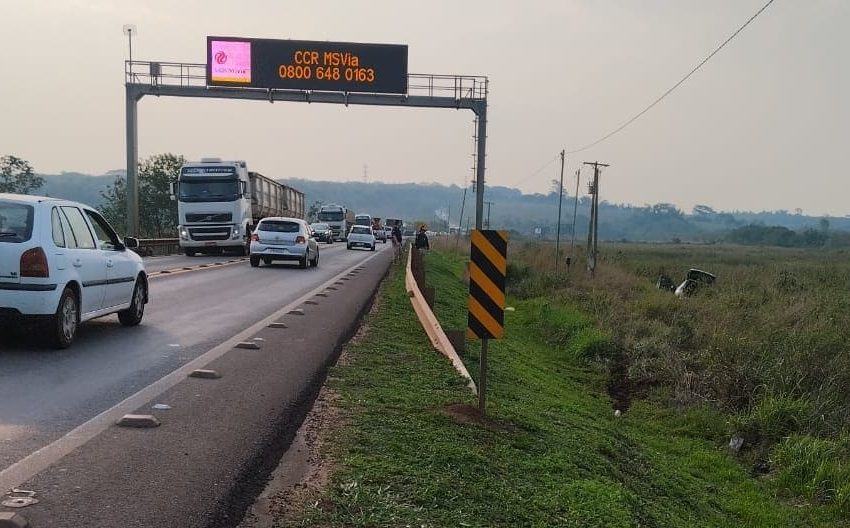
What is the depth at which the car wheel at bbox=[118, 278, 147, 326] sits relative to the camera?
425 inches

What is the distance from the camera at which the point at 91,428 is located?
558 cm

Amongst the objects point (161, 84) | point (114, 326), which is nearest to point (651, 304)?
point (114, 326)

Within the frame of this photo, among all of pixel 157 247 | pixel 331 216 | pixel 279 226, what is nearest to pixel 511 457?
pixel 279 226

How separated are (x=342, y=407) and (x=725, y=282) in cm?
2316

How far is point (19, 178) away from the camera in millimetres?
43156

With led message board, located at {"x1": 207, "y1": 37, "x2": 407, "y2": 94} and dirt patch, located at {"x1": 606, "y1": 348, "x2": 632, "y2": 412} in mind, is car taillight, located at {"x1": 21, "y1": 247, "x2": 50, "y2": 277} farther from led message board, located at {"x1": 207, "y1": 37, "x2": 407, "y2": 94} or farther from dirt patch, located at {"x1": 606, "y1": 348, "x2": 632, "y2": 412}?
led message board, located at {"x1": 207, "y1": 37, "x2": 407, "y2": 94}

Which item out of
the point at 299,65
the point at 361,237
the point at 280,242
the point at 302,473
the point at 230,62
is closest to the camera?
the point at 302,473

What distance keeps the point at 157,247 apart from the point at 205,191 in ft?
18.3

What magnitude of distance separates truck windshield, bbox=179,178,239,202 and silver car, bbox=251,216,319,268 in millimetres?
5716

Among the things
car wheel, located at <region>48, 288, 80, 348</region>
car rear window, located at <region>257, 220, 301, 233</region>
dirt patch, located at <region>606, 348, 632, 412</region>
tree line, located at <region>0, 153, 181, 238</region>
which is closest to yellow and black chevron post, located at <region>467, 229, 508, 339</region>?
car wheel, located at <region>48, 288, 80, 348</region>

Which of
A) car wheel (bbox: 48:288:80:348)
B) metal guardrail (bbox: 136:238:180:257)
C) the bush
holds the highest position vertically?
car wheel (bbox: 48:288:80:348)

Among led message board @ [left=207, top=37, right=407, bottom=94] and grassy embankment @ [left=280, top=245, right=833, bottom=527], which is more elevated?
led message board @ [left=207, top=37, right=407, bottom=94]

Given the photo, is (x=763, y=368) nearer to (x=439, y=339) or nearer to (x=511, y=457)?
(x=439, y=339)

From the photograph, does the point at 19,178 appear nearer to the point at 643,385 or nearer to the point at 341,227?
the point at 341,227
